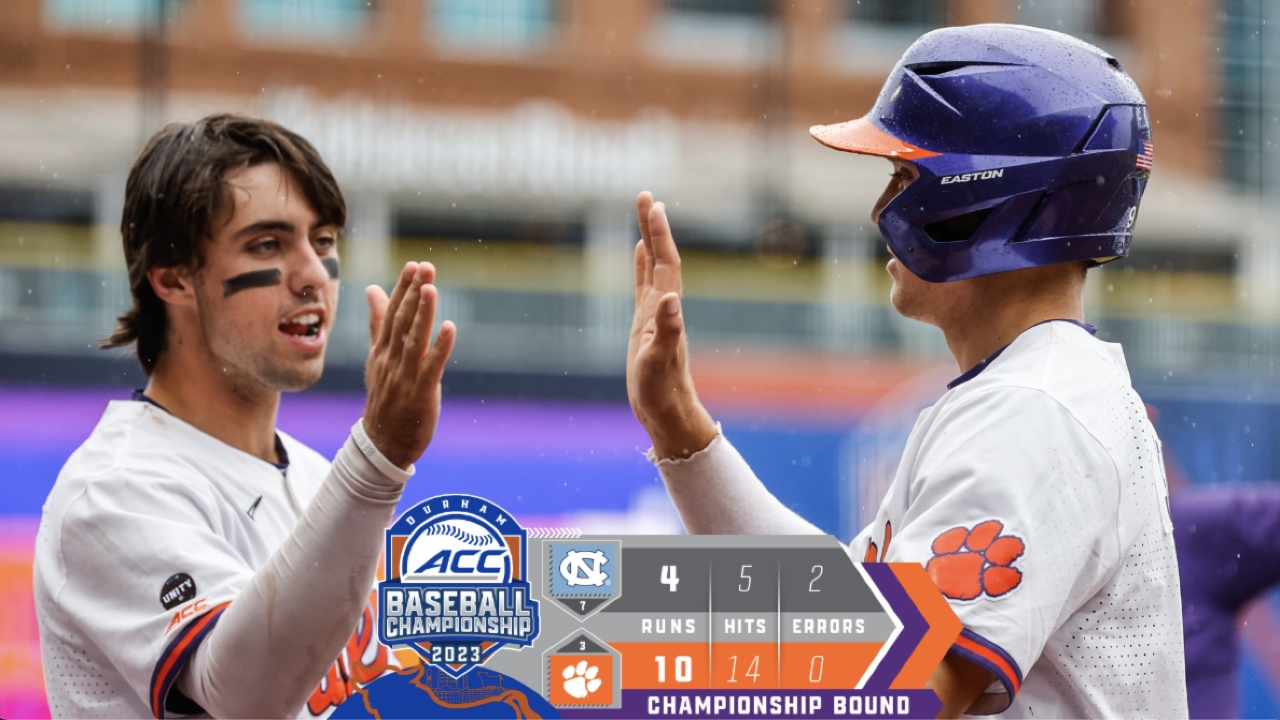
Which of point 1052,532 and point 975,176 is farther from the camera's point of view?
point 975,176

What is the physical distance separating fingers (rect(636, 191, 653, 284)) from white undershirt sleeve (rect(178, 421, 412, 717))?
1.77ft

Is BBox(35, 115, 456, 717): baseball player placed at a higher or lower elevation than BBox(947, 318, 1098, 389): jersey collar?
lower

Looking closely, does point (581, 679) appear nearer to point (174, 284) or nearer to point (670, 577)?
point (670, 577)

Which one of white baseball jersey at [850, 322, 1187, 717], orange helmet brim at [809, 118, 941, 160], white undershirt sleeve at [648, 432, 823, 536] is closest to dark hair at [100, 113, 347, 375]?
white undershirt sleeve at [648, 432, 823, 536]

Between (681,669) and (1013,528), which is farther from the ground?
(1013,528)

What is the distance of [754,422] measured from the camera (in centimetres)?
373

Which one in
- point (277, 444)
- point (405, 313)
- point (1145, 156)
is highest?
point (1145, 156)

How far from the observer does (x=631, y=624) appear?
120 centimetres

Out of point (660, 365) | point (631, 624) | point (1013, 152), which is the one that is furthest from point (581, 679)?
point (1013, 152)

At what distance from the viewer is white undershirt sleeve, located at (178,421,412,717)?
4.48 feet

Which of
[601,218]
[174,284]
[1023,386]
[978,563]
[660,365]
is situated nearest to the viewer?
[978,563]

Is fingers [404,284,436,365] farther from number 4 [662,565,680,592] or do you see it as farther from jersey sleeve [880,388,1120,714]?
jersey sleeve [880,388,1120,714]

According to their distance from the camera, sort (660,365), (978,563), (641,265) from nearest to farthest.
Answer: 1. (978,563)
2. (660,365)
3. (641,265)

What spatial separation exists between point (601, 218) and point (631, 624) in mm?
2167
